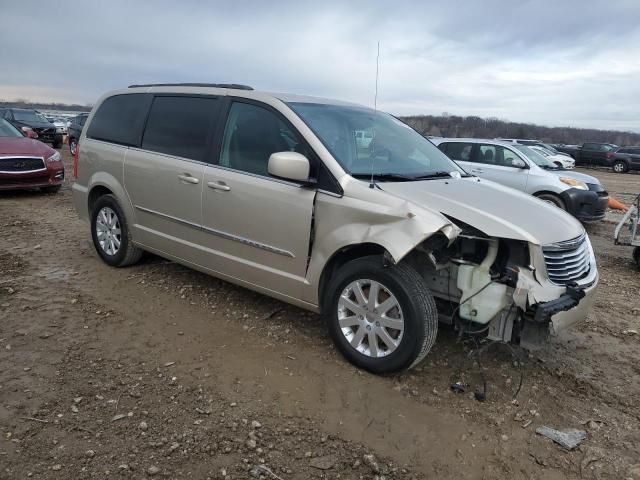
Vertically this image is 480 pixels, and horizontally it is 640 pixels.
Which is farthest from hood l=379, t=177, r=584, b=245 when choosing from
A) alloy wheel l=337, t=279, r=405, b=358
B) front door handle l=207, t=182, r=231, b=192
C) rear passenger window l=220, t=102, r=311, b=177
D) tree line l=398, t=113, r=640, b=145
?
tree line l=398, t=113, r=640, b=145

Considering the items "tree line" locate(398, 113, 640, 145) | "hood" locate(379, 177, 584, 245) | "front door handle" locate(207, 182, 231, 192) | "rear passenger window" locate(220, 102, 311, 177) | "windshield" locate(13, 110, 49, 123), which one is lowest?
"windshield" locate(13, 110, 49, 123)

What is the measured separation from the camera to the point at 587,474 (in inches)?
103

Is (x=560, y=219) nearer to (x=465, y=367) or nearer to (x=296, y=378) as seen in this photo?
(x=465, y=367)

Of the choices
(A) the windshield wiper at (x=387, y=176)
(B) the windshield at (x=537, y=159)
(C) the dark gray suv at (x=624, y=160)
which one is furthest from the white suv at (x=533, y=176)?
(C) the dark gray suv at (x=624, y=160)

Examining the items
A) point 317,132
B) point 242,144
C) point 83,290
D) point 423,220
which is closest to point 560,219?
point 423,220

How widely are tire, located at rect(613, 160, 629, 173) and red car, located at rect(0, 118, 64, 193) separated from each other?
1113 inches

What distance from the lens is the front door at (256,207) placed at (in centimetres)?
366

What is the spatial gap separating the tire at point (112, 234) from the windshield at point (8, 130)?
6255mm

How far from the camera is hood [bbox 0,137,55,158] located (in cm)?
930

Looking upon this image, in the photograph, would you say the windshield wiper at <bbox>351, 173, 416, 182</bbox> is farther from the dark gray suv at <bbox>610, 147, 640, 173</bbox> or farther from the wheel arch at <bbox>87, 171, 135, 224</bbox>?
the dark gray suv at <bbox>610, 147, 640, 173</bbox>

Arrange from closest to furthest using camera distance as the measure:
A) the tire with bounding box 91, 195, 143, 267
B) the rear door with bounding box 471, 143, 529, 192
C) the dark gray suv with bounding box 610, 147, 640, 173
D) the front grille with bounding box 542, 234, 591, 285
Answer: the front grille with bounding box 542, 234, 591, 285
the tire with bounding box 91, 195, 143, 267
the rear door with bounding box 471, 143, 529, 192
the dark gray suv with bounding box 610, 147, 640, 173

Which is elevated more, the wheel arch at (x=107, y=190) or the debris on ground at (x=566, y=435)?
the wheel arch at (x=107, y=190)

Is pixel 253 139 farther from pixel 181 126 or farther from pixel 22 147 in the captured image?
pixel 22 147

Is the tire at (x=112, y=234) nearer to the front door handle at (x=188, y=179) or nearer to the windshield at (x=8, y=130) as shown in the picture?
the front door handle at (x=188, y=179)
